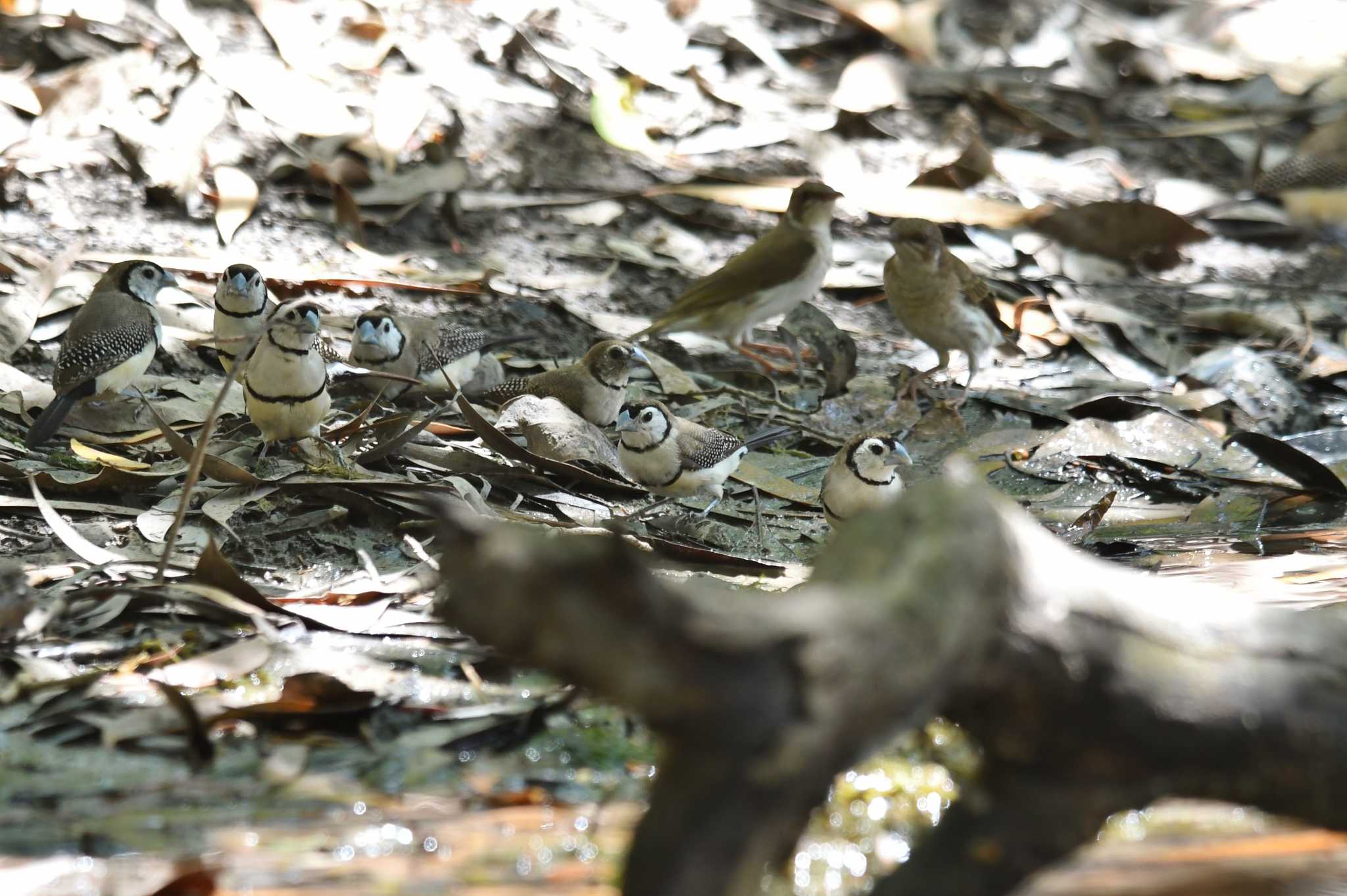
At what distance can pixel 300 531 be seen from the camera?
4438 mm

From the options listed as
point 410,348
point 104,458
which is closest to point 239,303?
point 410,348

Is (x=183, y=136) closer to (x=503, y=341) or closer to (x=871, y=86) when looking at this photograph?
(x=503, y=341)

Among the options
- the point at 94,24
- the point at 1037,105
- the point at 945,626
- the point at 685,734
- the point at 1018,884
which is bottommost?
the point at 1037,105

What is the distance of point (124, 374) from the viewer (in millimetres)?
5402

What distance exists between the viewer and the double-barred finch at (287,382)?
5113 mm

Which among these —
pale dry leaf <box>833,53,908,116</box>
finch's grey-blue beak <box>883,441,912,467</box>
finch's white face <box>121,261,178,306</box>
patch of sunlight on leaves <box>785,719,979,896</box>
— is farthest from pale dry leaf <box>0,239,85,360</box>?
pale dry leaf <box>833,53,908,116</box>

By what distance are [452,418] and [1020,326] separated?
2.96 metres

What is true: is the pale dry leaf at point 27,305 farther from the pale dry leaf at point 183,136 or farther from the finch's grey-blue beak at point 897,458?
A: the finch's grey-blue beak at point 897,458

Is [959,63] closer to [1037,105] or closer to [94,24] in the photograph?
[1037,105]

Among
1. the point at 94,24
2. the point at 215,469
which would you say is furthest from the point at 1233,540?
the point at 94,24

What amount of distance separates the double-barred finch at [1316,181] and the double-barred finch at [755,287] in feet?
10.2

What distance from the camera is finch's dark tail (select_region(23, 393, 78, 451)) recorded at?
5.08 m

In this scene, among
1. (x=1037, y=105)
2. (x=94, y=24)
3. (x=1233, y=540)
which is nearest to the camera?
(x=1233, y=540)

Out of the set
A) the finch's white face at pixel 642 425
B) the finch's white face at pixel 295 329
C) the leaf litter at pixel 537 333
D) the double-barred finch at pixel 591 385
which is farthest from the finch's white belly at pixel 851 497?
the finch's white face at pixel 295 329
